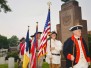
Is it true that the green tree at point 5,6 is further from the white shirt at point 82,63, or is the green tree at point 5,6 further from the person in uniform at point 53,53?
the white shirt at point 82,63

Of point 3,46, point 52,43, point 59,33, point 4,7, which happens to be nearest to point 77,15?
point 59,33

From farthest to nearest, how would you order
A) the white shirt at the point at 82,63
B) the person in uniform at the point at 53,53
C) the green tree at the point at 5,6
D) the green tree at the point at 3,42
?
the green tree at the point at 3,42, the green tree at the point at 5,6, the person in uniform at the point at 53,53, the white shirt at the point at 82,63

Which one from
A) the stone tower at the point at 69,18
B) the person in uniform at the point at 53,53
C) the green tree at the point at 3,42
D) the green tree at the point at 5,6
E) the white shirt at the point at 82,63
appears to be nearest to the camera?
the white shirt at the point at 82,63

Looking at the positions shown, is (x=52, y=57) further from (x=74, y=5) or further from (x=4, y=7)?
(x=4, y=7)

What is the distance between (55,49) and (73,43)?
2646 mm

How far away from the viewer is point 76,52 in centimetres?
735

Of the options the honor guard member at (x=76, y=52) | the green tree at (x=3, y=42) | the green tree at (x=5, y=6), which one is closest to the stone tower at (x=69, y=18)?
the green tree at (x=5, y=6)

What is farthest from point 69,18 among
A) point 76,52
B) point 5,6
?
point 76,52

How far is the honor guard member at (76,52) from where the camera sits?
23.9 ft

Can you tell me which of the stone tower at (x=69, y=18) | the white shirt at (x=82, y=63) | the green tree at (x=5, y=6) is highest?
the green tree at (x=5, y=6)

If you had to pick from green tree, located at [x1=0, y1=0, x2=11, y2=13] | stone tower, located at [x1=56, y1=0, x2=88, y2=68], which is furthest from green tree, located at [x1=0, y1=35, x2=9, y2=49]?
stone tower, located at [x1=56, y1=0, x2=88, y2=68]

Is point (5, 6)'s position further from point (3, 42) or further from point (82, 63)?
point (3, 42)

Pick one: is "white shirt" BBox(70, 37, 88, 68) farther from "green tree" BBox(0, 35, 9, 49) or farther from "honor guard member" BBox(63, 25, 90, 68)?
"green tree" BBox(0, 35, 9, 49)

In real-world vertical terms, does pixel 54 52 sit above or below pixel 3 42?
below
